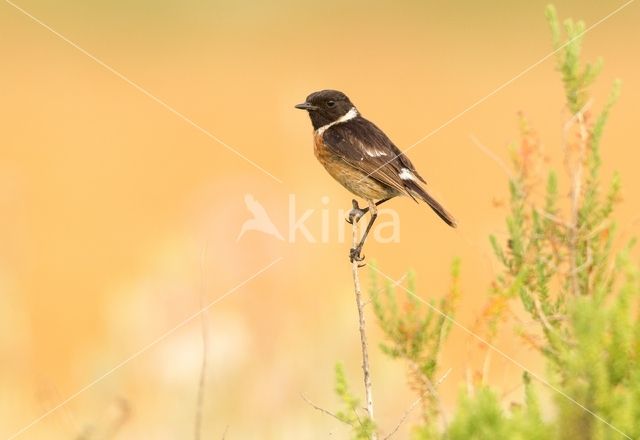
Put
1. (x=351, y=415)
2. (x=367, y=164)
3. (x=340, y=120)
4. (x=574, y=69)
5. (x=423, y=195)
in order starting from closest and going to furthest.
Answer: (x=351, y=415)
(x=574, y=69)
(x=423, y=195)
(x=367, y=164)
(x=340, y=120)

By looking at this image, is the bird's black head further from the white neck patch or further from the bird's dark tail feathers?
the bird's dark tail feathers

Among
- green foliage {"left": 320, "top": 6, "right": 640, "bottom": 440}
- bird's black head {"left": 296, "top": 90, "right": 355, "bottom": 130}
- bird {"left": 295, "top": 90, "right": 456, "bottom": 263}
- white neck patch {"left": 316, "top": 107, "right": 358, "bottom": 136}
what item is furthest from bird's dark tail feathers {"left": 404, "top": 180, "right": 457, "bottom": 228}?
green foliage {"left": 320, "top": 6, "right": 640, "bottom": 440}

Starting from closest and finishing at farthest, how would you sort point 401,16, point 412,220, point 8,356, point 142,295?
point 8,356, point 142,295, point 412,220, point 401,16

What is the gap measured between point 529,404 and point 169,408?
3.07 metres

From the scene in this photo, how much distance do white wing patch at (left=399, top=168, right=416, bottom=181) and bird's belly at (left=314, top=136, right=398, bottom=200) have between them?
4.0 inches

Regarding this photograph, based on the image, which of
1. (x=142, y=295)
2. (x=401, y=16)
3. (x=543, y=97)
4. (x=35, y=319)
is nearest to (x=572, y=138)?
(x=142, y=295)

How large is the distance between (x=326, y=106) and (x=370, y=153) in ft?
2.15

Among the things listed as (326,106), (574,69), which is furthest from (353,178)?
(574,69)

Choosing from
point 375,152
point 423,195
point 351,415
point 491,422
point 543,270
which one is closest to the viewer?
point 491,422

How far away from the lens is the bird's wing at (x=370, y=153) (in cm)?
593

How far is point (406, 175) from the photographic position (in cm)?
600

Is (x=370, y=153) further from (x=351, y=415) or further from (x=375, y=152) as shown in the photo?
(x=351, y=415)

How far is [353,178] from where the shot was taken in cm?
615

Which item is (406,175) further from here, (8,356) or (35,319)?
(35,319)
